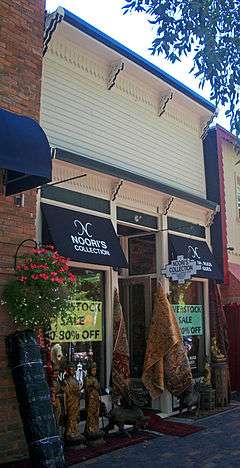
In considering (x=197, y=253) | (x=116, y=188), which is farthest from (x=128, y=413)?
(x=197, y=253)

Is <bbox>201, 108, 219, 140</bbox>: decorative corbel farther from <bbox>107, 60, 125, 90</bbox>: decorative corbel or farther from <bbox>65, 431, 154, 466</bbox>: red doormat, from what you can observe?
<bbox>65, 431, 154, 466</bbox>: red doormat

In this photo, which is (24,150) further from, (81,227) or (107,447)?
(107,447)

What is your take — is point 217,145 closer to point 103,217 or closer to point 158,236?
point 158,236

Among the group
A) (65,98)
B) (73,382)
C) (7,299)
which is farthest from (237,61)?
(73,382)

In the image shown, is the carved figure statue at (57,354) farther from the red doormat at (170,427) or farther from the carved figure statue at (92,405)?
the red doormat at (170,427)

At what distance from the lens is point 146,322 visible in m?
11.0

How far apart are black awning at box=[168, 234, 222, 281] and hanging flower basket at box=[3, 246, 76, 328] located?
4.85 m

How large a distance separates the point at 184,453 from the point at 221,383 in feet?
12.5

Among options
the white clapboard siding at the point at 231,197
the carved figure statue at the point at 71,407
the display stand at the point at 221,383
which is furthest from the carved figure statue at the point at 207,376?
the carved figure statue at the point at 71,407

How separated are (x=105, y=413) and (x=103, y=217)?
11.1 ft

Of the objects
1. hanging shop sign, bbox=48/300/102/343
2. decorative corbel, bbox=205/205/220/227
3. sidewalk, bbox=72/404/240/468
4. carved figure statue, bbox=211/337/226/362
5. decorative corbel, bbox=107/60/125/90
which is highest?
decorative corbel, bbox=107/60/125/90

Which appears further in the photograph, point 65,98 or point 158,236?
point 158,236

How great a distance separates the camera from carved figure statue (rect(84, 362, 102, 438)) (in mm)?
7789

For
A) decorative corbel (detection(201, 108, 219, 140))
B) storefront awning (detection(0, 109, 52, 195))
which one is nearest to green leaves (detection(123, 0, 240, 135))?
storefront awning (detection(0, 109, 52, 195))
